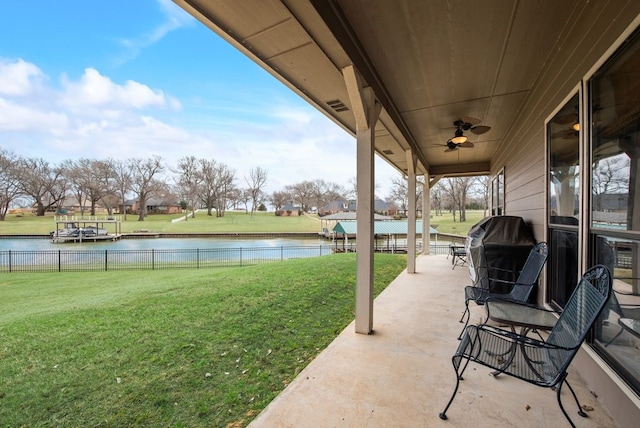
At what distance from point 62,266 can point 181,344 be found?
1240cm

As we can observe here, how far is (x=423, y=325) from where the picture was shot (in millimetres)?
3086

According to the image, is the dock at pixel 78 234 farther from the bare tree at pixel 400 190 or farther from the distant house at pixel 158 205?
the bare tree at pixel 400 190

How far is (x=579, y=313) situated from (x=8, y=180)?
159ft

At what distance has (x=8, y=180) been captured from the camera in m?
32.0

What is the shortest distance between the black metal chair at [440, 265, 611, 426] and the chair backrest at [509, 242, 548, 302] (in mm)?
1068

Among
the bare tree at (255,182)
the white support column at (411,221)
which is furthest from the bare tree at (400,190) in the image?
the white support column at (411,221)

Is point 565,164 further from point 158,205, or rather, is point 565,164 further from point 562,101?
point 158,205

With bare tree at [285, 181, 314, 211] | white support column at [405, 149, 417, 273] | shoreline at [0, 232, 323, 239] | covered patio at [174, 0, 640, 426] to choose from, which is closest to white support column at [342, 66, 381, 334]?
covered patio at [174, 0, 640, 426]

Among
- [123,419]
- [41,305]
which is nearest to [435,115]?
[123,419]

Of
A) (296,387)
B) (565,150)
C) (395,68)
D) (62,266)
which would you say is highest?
(395,68)

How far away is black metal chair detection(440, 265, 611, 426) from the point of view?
1.41m

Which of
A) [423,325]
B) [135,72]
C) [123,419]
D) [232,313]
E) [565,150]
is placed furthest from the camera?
[135,72]

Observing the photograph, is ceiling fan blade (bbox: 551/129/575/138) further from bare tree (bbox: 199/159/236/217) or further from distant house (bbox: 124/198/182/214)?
distant house (bbox: 124/198/182/214)

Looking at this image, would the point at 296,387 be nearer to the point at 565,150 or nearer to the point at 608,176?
the point at 608,176
